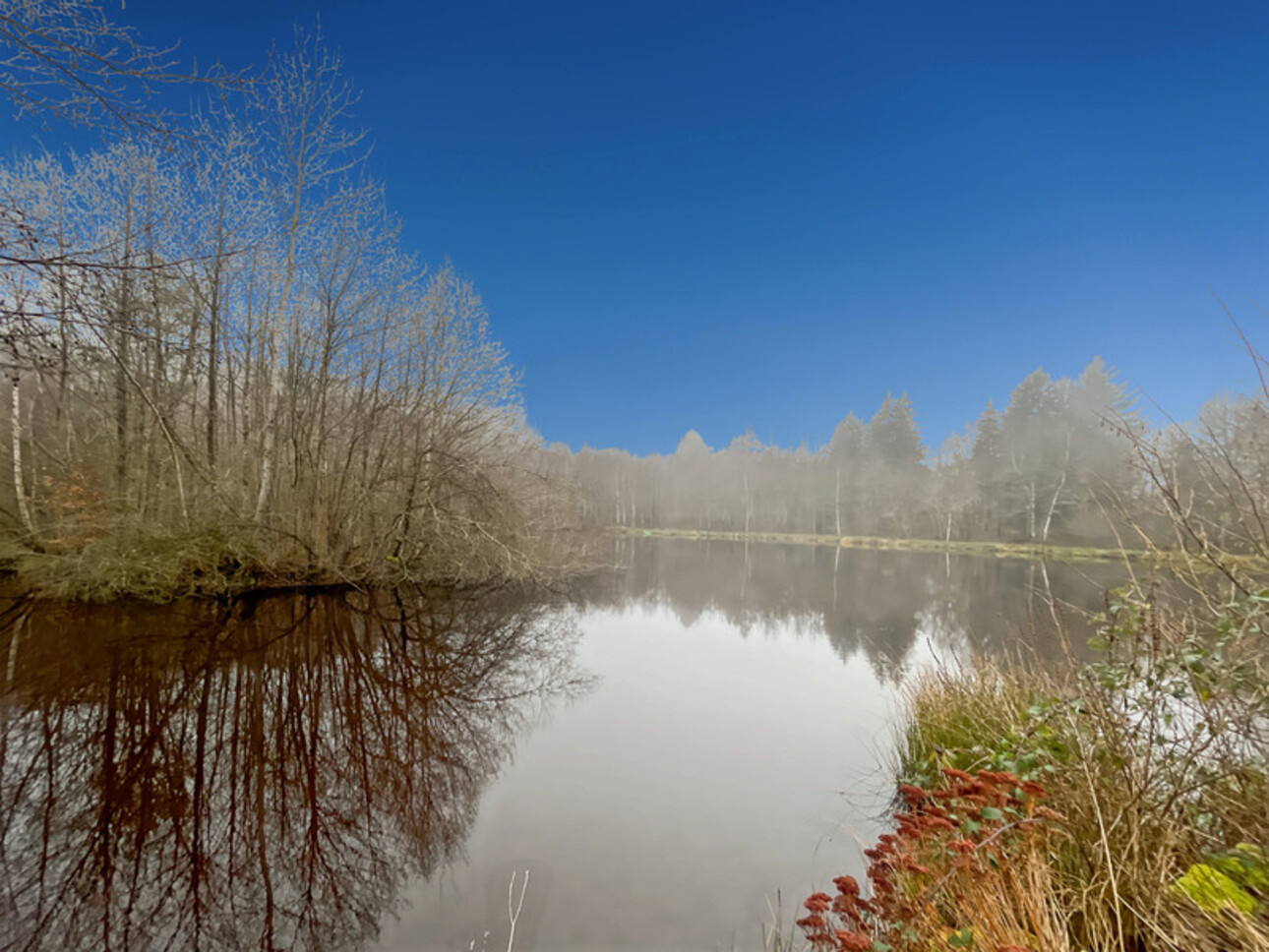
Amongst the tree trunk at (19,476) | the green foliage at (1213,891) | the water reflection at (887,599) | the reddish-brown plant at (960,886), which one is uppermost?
the tree trunk at (19,476)

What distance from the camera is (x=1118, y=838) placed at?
6.65 feet

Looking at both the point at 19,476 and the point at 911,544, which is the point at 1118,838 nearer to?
the point at 19,476

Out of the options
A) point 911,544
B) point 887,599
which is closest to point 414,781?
point 887,599

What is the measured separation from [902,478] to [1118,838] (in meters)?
41.3

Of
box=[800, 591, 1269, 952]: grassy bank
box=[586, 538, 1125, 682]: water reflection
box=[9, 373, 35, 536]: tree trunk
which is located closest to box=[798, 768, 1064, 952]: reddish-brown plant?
box=[800, 591, 1269, 952]: grassy bank

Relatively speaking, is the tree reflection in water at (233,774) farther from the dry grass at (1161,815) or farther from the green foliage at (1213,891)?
the green foliage at (1213,891)

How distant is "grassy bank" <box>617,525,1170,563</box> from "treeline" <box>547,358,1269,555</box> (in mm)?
886

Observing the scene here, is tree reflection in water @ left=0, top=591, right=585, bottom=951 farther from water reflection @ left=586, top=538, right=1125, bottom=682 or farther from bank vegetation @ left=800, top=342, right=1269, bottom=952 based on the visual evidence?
water reflection @ left=586, top=538, right=1125, bottom=682

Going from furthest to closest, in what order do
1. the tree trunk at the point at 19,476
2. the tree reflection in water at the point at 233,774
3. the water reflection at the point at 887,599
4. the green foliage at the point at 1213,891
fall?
the tree trunk at the point at 19,476 → the water reflection at the point at 887,599 → the tree reflection in water at the point at 233,774 → the green foliage at the point at 1213,891

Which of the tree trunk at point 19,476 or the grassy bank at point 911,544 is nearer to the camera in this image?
the tree trunk at point 19,476

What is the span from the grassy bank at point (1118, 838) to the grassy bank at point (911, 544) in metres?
16.2

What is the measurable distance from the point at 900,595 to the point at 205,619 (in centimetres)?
1383

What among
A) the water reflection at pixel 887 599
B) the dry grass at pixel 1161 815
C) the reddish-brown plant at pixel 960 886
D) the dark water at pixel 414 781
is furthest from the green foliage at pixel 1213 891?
the water reflection at pixel 887 599

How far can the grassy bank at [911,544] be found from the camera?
2512cm
